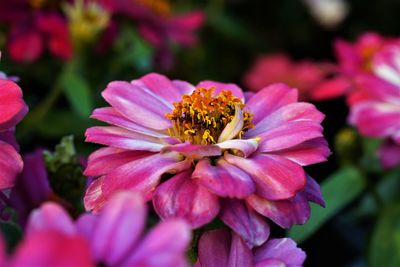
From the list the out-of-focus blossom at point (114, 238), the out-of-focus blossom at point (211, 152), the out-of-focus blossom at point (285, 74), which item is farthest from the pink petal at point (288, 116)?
the out-of-focus blossom at point (285, 74)

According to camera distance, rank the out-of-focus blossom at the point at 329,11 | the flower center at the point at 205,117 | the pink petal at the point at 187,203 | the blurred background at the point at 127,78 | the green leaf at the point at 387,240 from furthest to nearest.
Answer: the out-of-focus blossom at the point at 329,11, the blurred background at the point at 127,78, the green leaf at the point at 387,240, the flower center at the point at 205,117, the pink petal at the point at 187,203

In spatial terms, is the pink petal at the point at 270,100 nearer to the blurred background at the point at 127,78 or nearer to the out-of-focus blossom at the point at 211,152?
the out-of-focus blossom at the point at 211,152

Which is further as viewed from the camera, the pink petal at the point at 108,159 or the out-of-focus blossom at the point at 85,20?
the out-of-focus blossom at the point at 85,20

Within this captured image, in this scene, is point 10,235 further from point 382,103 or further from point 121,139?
point 382,103

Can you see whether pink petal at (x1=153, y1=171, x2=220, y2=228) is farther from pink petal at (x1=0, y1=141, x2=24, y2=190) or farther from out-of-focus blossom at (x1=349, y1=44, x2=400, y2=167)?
out-of-focus blossom at (x1=349, y1=44, x2=400, y2=167)

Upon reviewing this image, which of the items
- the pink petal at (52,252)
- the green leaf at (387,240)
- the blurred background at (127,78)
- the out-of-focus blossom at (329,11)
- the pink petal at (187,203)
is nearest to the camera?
the pink petal at (52,252)

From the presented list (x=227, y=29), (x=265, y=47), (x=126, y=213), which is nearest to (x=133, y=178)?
(x=126, y=213)

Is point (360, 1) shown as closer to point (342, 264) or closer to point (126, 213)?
point (342, 264)
